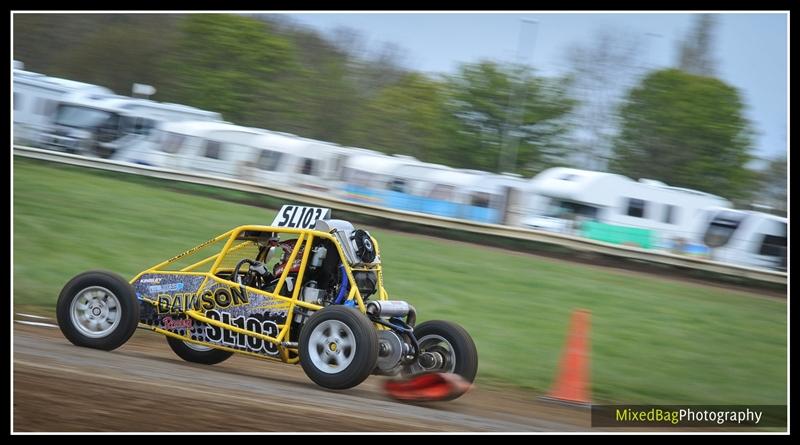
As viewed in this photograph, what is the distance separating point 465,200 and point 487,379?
11.1 meters

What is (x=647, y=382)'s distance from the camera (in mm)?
11625

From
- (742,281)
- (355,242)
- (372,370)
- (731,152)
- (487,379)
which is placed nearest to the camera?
(372,370)

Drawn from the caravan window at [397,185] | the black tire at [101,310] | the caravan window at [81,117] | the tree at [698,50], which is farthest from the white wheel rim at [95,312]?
the tree at [698,50]

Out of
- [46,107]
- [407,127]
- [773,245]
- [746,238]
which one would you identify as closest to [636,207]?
[746,238]

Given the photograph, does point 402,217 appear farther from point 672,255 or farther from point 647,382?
point 647,382

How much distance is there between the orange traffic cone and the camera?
9.10 metres

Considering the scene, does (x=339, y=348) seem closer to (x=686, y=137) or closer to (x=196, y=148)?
(x=196, y=148)

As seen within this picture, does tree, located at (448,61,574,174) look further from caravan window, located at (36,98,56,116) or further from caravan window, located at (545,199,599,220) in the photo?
caravan window, located at (36,98,56,116)

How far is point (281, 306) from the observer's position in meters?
8.47

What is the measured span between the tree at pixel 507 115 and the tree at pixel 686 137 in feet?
7.92

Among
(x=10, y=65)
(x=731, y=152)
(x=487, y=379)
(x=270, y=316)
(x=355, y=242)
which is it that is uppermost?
(x=731, y=152)

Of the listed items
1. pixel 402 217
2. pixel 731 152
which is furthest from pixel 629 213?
pixel 731 152

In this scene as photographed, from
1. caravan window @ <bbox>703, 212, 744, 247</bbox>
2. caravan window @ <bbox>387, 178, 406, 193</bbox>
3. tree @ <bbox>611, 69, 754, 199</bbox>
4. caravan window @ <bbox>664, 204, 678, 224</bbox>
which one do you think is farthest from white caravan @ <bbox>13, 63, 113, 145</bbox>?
tree @ <bbox>611, 69, 754, 199</bbox>

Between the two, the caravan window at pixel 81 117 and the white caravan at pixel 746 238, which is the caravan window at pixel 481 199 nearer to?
the white caravan at pixel 746 238
